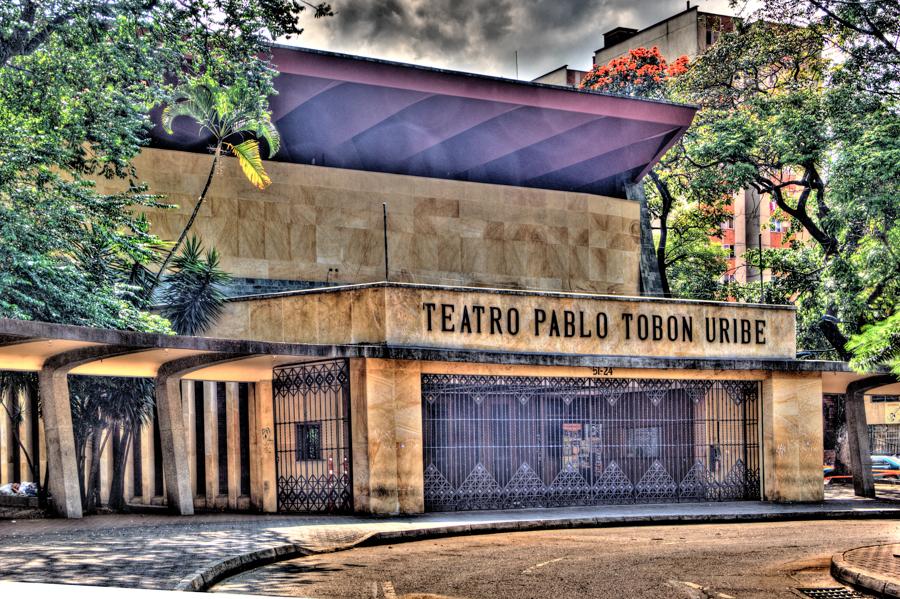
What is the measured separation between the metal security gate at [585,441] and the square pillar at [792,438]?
30 centimetres

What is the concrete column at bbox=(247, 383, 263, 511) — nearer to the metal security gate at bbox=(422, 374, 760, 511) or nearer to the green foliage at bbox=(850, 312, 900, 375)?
the metal security gate at bbox=(422, 374, 760, 511)

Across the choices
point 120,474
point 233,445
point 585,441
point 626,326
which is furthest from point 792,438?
point 120,474

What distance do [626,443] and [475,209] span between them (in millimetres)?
8744

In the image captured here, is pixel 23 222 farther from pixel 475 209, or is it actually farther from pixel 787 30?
pixel 787 30

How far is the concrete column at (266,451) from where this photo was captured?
829 inches

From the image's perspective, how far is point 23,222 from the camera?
1842 centimetres

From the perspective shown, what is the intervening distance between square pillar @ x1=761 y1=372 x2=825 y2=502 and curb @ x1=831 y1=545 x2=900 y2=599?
12053 millimetres

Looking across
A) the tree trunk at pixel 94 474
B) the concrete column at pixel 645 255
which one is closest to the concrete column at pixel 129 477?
the tree trunk at pixel 94 474

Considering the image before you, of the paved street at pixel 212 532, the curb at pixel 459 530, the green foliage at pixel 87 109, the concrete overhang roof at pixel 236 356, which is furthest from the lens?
the green foliage at pixel 87 109

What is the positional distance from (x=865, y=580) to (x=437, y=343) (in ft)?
36.0

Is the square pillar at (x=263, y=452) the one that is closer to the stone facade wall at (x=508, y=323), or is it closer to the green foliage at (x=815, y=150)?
the stone facade wall at (x=508, y=323)

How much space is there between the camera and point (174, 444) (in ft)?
62.5

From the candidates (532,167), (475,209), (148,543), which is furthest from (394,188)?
(148,543)

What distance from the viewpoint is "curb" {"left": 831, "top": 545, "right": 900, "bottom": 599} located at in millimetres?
10259
